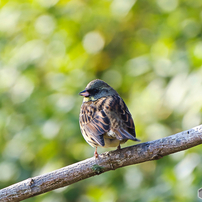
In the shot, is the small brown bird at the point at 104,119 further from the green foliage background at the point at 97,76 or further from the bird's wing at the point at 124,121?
the green foliage background at the point at 97,76

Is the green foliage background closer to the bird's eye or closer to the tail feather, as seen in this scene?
the tail feather

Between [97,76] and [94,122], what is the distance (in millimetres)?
2536

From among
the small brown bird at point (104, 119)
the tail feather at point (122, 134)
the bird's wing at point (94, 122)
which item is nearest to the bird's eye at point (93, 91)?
the small brown bird at point (104, 119)

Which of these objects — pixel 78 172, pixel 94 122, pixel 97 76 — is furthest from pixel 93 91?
pixel 97 76

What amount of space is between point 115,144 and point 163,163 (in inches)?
57.1

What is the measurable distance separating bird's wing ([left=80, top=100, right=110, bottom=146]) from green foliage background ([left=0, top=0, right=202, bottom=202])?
874 millimetres

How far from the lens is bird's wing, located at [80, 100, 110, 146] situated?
112 inches

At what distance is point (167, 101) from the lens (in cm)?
412

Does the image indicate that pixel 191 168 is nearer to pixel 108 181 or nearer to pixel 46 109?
pixel 108 181

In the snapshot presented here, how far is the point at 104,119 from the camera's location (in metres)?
2.99

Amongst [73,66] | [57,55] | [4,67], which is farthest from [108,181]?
[4,67]

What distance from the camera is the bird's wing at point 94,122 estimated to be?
2857 mm

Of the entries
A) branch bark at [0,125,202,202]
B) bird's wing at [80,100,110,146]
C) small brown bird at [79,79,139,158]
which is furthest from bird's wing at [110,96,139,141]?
branch bark at [0,125,202,202]

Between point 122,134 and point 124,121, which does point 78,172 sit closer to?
point 122,134
